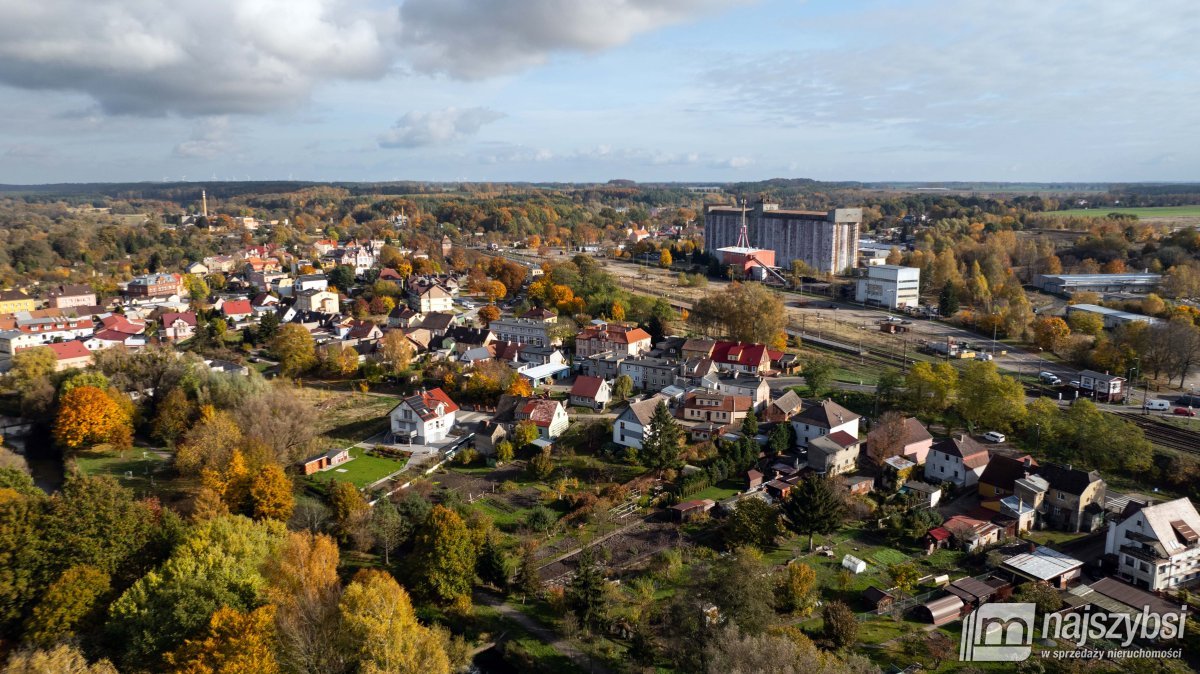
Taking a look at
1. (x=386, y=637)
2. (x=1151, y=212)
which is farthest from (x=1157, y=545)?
(x=1151, y=212)

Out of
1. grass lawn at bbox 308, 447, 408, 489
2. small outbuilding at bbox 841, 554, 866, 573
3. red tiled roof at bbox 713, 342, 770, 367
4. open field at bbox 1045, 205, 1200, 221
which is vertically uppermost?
open field at bbox 1045, 205, 1200, 221

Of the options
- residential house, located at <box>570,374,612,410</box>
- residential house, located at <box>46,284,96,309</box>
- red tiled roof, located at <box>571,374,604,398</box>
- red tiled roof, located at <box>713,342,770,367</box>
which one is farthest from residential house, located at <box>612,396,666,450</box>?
residential house, located at <box>46,284,96,309</box>

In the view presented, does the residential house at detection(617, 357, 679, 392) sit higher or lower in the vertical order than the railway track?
higher

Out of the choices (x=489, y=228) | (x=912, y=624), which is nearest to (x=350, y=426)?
(x=912, y=624)

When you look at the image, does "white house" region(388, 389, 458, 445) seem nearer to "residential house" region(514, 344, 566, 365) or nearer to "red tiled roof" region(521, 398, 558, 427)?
"red tiled roof" region(521, 398, 558, 427)

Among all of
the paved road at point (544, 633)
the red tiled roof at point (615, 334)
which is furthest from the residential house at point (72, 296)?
the paved road at point (544, 633)

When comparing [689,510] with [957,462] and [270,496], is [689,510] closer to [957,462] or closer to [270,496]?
[957,462]
